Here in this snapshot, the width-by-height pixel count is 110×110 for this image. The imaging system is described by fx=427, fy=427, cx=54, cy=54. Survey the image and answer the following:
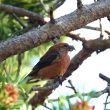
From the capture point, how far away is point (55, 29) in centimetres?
158

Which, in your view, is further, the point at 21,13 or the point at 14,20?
the point at 14,20

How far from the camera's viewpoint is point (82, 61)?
2197 mm

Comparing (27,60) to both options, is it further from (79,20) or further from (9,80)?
(9,80)

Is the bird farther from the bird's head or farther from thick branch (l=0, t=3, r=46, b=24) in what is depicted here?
thick branch (l=0, t=3, r=46, b=24)

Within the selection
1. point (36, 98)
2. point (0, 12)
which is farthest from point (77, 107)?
point (0, 12)

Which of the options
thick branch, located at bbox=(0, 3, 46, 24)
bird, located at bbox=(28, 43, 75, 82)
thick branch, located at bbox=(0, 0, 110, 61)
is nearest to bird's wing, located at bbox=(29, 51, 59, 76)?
bird, located at bbox=(28, 43, 75, 82)

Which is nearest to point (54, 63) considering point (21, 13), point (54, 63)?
point (54, 63)

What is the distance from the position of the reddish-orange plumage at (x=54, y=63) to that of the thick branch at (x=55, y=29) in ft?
1.92

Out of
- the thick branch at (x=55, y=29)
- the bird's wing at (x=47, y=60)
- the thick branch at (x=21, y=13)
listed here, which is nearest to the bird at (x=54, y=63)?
the bird's wing at (x=47, y=60)

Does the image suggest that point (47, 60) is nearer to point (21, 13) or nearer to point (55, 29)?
point (21, 13)

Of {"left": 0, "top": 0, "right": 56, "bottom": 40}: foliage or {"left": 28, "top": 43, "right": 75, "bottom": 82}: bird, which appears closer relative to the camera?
{"left": 28, "top": 43, "right": 75, "bottom": 82}: bird

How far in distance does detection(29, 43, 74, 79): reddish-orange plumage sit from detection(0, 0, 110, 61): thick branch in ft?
1.92

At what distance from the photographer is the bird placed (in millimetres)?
2223

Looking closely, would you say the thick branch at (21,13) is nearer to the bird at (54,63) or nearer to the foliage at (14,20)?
the foliage at (14,20)
